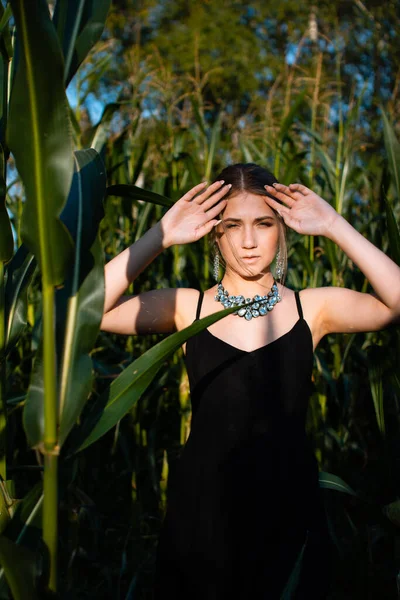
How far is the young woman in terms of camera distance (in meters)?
1.51

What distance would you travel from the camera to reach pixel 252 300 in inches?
64.2

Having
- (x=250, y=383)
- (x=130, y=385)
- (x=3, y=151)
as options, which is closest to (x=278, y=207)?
(x=250, y=383)

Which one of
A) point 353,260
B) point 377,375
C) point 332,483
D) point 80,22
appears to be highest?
point 80,22

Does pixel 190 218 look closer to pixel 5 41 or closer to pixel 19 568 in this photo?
pixel 5 41

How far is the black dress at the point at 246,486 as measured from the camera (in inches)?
59.8

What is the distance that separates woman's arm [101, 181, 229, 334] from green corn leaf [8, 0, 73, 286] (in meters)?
0.53

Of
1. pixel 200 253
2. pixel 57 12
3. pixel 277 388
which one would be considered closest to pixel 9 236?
pixel 57 12

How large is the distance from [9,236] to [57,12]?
1.18 ft

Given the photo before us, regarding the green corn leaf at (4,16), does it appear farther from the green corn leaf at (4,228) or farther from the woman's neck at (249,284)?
the woman's neck at (249,284)

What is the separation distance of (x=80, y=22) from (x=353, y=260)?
2.70ft

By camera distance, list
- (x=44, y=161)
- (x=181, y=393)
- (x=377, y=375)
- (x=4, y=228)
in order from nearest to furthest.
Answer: (x=44, y=161), (x=4, y=228), (x=377, y=375), (x=181, y=393)

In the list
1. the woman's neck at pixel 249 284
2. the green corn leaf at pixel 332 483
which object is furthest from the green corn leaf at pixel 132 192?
the green corn leaf at pixel 332 483

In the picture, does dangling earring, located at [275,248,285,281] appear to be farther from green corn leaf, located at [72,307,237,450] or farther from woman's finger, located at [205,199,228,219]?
green corn leaf, located at [72,307,237,450]

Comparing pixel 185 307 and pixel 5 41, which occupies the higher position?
pixel 5 41
